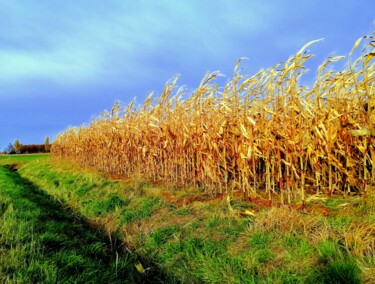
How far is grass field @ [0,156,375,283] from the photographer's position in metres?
4.23

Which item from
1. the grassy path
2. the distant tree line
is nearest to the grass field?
the grassy path

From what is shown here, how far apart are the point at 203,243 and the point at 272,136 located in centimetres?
249

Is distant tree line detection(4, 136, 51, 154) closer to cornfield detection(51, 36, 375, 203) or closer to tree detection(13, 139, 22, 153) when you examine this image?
tree detection(13, 139, 22, 153)

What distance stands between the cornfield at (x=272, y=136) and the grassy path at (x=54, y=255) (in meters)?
2.96

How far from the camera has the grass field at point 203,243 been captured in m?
4.23

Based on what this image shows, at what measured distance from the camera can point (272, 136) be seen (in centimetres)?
673

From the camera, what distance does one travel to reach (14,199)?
934 cm

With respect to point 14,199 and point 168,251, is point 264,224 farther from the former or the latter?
point 14,199

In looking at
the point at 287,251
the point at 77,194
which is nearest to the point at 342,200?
the point at 287,251

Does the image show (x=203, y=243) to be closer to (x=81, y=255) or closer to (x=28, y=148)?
(x=81, y=255)

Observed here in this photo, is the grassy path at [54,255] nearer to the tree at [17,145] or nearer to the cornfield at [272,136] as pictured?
the cornfield at [272,136]

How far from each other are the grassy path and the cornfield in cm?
296

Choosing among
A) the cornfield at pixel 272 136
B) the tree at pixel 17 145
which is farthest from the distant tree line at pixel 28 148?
the cornfield at pixel 272 136

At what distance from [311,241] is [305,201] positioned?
4.53ft
